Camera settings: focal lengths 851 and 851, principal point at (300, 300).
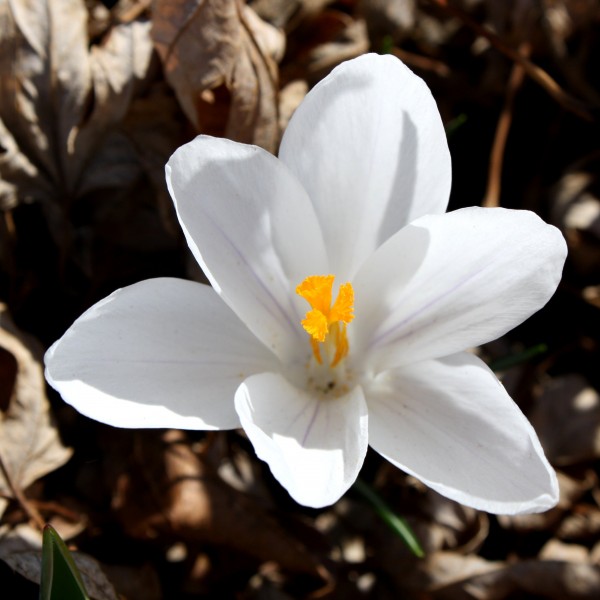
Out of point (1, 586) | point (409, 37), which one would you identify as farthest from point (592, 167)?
point (1, 586)

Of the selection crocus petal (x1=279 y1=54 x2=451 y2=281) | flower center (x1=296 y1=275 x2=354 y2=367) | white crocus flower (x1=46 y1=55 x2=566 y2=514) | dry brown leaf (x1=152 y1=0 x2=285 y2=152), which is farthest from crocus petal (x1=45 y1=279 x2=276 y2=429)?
dry brown leaf (x1=152 y1=0 x2=285 y2=152)

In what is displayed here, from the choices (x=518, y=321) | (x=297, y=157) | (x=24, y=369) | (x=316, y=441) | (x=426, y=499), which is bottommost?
(x=426, y=499)

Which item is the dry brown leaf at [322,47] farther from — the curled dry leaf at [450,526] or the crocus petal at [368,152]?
the curled dry leaf at [450,526]

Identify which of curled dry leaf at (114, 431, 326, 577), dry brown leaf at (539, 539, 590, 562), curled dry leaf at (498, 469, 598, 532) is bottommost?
dry brown leaf at (539, 539, 590, 562)

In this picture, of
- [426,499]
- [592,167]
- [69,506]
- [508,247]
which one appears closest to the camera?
[508,247]

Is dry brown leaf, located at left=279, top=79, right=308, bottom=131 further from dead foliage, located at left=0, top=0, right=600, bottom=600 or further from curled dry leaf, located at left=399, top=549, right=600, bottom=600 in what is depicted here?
curled dry leaf, located at left=399, top=549, right=600, bottom=600

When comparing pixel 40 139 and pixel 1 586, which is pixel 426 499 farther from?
pixel 40 139
